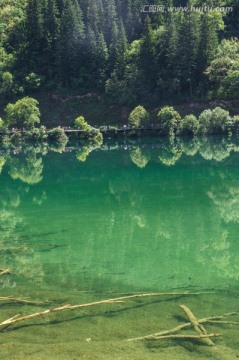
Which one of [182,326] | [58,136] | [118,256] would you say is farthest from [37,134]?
[182,326]

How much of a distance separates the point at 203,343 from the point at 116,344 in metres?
1.74

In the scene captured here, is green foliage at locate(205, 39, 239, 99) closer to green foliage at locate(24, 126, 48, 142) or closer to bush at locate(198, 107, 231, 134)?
bush at locate(198, 107, 231, 134)

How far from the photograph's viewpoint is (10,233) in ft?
64.2

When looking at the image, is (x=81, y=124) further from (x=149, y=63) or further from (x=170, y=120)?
(x=149, y=63)

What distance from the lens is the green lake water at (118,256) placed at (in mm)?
9438

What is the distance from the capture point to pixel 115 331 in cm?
987

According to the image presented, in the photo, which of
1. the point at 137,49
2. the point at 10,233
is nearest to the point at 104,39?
the point at 137,49

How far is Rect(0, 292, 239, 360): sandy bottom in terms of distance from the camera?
8748 millimetres

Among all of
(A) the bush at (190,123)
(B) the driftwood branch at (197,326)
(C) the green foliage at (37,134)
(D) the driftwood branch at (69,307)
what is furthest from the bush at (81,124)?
(B) the driftwood branch at (197,326)

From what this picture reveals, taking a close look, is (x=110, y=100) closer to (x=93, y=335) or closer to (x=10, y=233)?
(x=10, y=233)

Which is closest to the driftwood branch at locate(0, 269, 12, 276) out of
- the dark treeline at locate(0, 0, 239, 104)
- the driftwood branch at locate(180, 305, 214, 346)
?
the driftwood branch at locate(180, 305, 214, 346)

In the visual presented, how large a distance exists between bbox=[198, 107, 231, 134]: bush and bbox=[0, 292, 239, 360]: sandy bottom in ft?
170

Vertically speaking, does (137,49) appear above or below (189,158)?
above

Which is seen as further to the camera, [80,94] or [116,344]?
[80,94]
